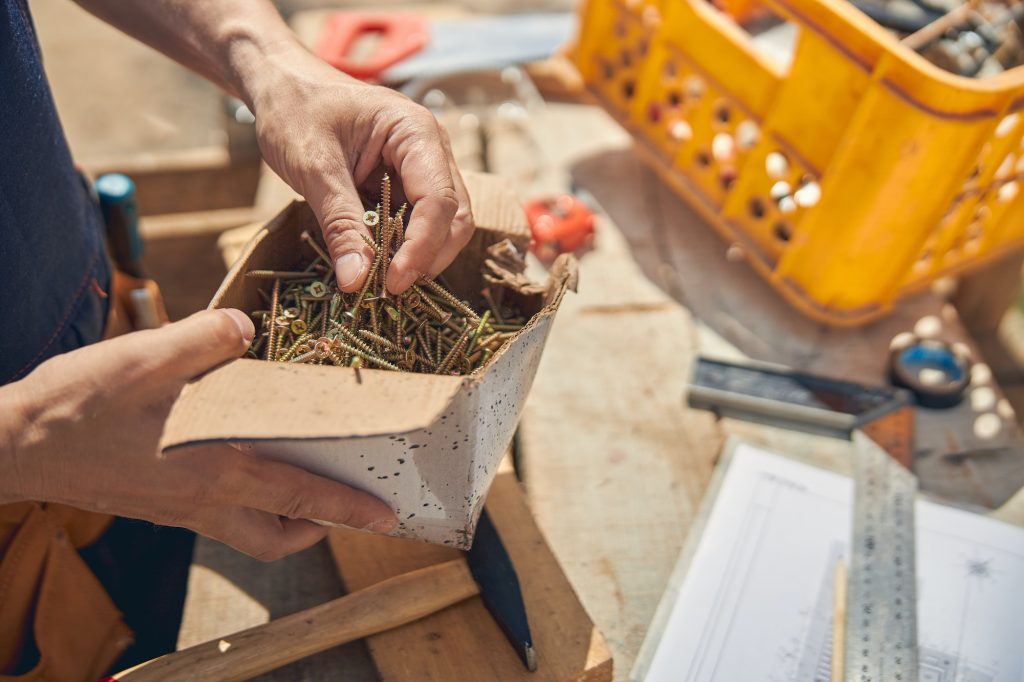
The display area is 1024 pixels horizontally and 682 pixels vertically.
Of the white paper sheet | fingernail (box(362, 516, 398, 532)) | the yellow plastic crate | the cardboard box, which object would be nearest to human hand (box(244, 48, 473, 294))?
the cardboard box

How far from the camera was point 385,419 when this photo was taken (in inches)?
30.6

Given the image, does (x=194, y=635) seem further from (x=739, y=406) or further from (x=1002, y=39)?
(x=1002, y=39)

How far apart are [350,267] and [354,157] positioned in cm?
24

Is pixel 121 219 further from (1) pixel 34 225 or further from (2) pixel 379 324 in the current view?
(2) pixel 379 324

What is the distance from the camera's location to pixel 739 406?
150cm

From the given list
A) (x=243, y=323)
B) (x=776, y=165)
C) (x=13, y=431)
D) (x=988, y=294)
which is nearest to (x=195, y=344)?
(x=243, y=323)

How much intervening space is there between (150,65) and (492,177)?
3209 millimetres

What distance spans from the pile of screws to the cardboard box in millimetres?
69

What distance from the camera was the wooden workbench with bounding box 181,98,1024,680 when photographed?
1242 mm

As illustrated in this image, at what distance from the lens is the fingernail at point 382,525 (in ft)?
3.13

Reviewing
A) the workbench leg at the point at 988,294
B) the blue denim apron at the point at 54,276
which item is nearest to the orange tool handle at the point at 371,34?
the blue denim apron at the point at 54,276

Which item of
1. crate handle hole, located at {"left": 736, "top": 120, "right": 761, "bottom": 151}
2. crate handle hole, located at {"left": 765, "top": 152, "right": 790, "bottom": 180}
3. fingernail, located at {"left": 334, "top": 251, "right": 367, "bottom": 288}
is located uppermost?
fingernail, located at {"left": 334, "top": 251, "right": 367, "bottom": 288}

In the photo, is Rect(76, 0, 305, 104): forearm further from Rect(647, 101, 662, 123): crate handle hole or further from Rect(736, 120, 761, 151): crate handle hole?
Rect(736, 120, 761, 151): crate handle hole

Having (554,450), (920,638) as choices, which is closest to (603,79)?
(554,450)
